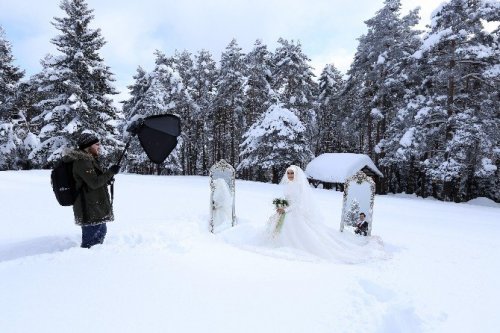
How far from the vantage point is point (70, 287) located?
3.75m

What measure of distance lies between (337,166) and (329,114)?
17862mm

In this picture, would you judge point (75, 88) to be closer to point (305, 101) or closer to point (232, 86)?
point (232, 86)

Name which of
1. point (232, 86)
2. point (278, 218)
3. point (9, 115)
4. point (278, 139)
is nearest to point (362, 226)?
point (278, 218)

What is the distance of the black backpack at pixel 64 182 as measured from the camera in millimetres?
5098

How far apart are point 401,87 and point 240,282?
97.3ft

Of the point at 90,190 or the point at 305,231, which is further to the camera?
the point at 305,231

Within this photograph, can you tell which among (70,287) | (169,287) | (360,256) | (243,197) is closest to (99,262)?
(70,287)

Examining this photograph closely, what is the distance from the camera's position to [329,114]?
46.1m

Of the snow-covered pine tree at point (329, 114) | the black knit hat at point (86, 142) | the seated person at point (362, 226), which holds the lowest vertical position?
the seated person at point (362, 226)

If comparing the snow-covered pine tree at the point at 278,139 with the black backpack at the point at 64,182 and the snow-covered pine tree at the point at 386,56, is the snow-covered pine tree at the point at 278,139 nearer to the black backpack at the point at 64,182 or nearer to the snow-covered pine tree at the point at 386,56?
the snow-covered pine tree at the point at 386,56

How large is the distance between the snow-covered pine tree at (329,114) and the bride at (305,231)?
34598 millimetres

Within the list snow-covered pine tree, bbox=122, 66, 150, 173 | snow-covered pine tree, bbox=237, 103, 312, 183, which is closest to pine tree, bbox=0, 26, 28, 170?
snow-covered pine tree, bbox=122, 66, 150, 173

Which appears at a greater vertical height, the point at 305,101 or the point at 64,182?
the point at 305,101

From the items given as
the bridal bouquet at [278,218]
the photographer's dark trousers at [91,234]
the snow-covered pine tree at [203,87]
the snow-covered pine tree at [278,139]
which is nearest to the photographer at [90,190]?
the photographer's dark trousers at [91,234]
